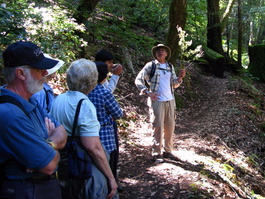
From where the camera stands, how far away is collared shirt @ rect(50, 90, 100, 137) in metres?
2.28

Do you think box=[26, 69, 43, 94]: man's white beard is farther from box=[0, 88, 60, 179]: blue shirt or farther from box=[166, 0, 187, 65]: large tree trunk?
box=[166, 0, 187, 65]: large tree trunk

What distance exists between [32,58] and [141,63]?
32.6ft

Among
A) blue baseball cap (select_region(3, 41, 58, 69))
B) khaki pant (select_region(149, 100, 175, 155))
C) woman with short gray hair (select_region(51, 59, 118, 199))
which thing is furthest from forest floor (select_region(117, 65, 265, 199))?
blue baseball cap (select_region(3, 41, 58, 69))

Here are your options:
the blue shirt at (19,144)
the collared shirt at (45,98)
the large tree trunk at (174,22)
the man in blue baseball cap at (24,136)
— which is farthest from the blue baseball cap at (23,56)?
the large tree trunk at (174,22)

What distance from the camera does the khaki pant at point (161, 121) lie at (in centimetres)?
498

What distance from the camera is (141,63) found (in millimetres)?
11578

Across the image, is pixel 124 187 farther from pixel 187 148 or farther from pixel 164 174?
pixel 187 148

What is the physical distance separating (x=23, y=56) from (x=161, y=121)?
3572 mm

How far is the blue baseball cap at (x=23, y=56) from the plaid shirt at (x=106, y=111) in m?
1.06

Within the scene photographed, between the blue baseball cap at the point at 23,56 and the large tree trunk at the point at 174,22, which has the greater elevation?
the large tree trunk at the point at 174,22

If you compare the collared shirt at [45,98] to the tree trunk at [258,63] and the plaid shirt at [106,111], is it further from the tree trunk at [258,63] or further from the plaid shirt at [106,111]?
the tree trunk at [258,63]

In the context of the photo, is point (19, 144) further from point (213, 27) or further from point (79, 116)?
point (213, 27)

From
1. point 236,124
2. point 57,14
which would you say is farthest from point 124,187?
point 236,124

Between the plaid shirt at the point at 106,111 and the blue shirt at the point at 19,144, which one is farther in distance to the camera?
the plaid shirt at the point at 106,111
